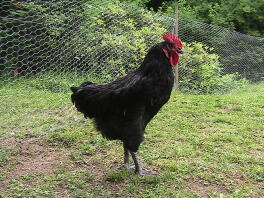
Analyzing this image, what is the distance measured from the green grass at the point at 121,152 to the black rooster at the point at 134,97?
1.37 feet

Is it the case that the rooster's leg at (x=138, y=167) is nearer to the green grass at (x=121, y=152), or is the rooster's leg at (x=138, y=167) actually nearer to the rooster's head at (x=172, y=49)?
the green grass at (x=121, y=152)

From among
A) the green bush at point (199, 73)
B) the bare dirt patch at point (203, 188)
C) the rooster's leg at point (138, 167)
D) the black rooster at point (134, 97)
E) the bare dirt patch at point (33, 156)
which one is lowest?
the green bush at point (199, 73)

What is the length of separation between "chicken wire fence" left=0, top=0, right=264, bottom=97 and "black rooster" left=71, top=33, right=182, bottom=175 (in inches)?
59.2

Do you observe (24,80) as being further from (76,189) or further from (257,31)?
(257,31)

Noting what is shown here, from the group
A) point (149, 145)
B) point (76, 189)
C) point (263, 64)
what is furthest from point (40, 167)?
point (263, 64)

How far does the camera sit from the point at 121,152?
186 inches

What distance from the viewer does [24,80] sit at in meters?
5.59

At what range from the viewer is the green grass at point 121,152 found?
12.7 feet

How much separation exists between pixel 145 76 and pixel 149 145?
1.33 meters

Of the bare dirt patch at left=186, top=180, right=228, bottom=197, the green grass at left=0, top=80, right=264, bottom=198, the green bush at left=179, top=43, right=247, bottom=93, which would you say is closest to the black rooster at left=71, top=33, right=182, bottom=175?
the green grass at left=0, top=80, right=264, bottom=198

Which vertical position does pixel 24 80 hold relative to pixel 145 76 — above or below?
below

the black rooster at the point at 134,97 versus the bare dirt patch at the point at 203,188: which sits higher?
the black rooster at the point at 134,97

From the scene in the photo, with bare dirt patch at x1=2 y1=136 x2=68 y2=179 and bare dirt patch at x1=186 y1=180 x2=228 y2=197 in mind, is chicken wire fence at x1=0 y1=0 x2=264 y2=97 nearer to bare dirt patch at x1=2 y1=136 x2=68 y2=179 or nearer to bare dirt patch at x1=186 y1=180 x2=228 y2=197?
bare dirt patch at x1=2 y1=136 x2=68 y2=179

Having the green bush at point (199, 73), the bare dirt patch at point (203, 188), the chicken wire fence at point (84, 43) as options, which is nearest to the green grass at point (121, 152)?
the bare dirt patch at point (203, 188)
